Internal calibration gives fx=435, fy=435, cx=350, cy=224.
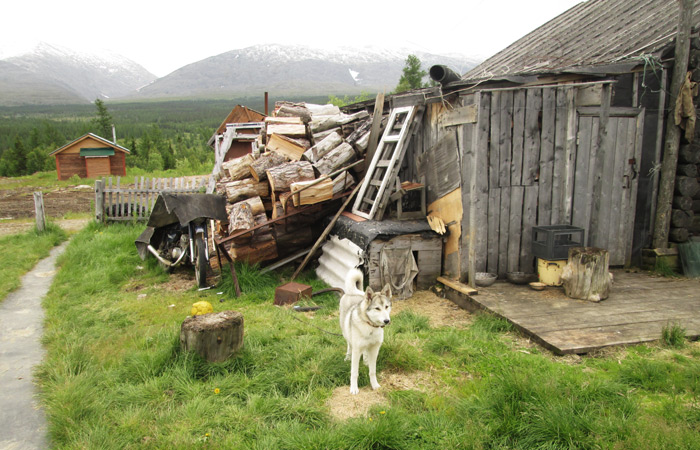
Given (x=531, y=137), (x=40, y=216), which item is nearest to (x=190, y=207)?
(x=531, y=137)

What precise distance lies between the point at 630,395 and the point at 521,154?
155 inches

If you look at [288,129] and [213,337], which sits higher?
[288,129]

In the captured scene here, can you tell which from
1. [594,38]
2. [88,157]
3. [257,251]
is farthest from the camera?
[88,157]

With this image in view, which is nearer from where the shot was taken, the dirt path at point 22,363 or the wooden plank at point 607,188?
the dirt path at point 22,363

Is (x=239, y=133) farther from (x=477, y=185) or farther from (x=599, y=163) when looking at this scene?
(x=599, y=163)

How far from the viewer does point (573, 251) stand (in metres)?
6.06

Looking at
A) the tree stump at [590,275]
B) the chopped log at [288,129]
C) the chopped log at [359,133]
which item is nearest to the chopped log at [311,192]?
the chopped log at [359,133]

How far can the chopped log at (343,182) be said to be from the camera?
28.0 ft

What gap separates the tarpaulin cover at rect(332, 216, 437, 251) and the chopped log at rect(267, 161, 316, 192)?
4.68 feet

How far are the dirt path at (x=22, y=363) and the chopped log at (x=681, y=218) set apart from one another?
899 centimetres

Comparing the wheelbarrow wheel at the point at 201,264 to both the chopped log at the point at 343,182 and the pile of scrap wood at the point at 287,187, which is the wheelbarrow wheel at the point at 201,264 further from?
the chopped log at the point at 343,182

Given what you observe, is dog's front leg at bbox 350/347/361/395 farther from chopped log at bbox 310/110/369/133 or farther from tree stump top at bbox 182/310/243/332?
chopped log at bbox 310/110/369/133

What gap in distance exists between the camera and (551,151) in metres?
6.69

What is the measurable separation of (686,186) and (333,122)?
6.86 m
